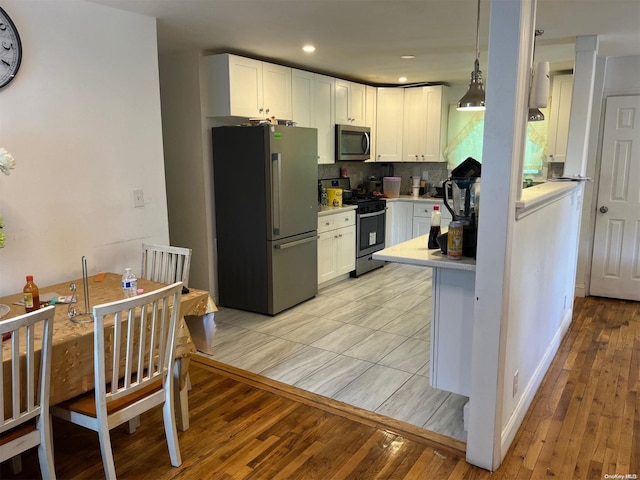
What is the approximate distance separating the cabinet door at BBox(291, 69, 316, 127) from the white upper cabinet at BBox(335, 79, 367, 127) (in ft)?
1.66

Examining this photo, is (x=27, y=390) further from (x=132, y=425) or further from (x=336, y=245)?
(x=336, y=245)

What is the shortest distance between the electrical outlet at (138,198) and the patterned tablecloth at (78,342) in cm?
80

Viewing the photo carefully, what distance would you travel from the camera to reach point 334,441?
2.41 meters

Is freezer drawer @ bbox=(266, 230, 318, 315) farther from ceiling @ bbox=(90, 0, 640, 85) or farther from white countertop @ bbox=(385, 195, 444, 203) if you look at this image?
white countertop @ bbox=(385, 195, 444, 203)

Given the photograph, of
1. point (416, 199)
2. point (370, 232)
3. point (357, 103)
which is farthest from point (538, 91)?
point (416, 199)

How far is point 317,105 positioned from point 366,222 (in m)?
1.47

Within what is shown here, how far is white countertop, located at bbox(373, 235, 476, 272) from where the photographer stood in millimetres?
2234

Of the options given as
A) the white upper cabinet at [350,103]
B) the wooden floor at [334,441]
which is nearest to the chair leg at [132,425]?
the wooden floor at [334,441]

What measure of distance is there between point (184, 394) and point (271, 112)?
2.76 meters

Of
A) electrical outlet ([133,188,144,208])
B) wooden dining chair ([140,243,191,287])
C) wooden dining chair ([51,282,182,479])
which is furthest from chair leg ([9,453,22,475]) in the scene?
electrical outlet ([133,188,144,208])

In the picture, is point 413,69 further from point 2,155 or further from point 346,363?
point 2,155

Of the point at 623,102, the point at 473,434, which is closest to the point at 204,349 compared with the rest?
the point at 473,434

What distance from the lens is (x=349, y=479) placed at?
6.97 ft

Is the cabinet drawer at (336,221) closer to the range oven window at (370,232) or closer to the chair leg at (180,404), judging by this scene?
the range oven window at (370,232)
